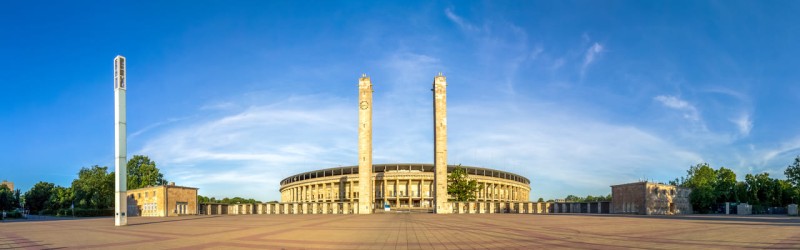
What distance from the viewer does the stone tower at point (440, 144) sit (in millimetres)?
75312

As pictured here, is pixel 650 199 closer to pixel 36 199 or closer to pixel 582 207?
pixel 582 207

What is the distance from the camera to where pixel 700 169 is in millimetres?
110188

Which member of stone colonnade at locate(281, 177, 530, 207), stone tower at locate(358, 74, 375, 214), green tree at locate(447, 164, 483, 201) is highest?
stone tower at locate(358, 74, 375, 214)

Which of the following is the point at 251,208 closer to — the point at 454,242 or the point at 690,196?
the point at 690,196

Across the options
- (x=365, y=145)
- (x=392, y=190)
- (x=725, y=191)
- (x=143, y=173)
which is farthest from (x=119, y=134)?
(x=392, y=190)

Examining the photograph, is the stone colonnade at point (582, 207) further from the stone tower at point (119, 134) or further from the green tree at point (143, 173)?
the green tree at point (143, 173)

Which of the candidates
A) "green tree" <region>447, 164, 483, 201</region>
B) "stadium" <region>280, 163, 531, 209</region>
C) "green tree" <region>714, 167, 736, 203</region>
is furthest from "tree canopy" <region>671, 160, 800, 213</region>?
"stadium" <region>280, 163, 531, 209</region>

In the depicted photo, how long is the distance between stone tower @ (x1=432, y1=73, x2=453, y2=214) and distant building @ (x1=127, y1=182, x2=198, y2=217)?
35.5 m

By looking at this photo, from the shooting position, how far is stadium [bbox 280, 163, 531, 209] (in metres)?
125

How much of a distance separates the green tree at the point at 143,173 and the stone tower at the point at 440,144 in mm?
59422

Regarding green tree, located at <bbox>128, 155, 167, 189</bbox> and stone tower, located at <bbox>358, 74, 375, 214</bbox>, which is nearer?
stone tower, located at <bbox>358, 74, 375, 214</bbox>

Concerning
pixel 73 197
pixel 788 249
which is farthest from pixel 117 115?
pixel 73 197

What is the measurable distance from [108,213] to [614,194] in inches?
2955

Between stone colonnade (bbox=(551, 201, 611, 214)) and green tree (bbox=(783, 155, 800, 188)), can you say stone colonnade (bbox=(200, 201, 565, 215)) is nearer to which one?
stone colonnade (bbox=(551, 201, 611, 214))
